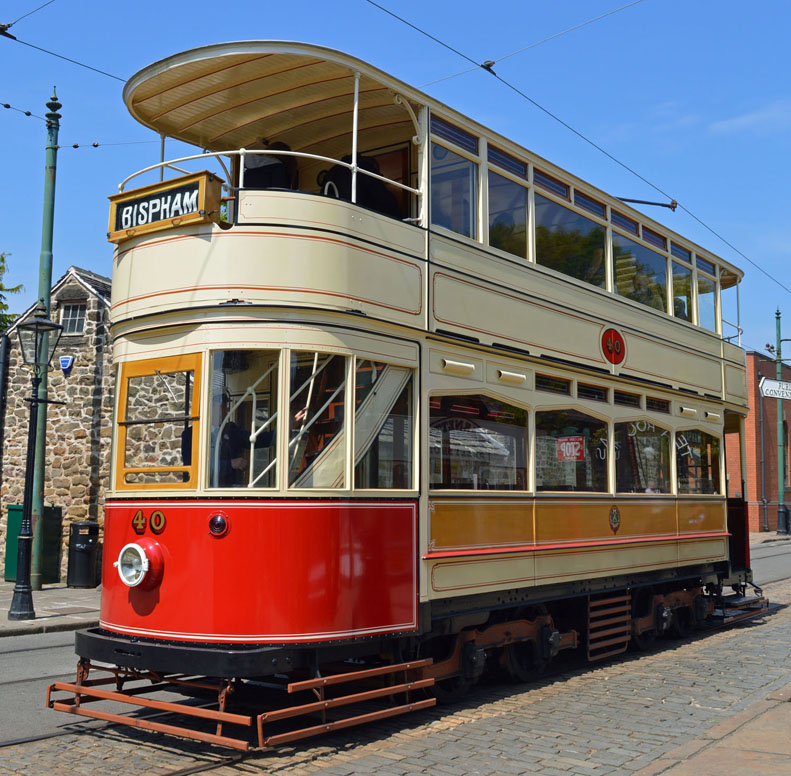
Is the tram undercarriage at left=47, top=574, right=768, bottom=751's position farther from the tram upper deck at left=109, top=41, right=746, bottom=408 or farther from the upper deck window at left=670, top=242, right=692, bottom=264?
the upper deck window at left=670, top=242, right=692, bottom=264

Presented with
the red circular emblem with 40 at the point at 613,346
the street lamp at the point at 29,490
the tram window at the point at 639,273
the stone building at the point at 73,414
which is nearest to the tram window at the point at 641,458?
the red circular emblem with 40 at the point at 613,346

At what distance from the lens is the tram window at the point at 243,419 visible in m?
6.32

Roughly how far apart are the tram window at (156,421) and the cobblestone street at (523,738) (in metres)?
1.76

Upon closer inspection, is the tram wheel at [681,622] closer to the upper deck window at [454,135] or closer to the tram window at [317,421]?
the upper deck window at [454,135]

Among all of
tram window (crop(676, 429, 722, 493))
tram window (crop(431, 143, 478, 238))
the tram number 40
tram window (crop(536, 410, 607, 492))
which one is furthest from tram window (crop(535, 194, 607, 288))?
the tram number 40

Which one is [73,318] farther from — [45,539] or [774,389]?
[774,389]

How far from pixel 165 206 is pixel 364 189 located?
5.87 feet

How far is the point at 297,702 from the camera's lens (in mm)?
7117

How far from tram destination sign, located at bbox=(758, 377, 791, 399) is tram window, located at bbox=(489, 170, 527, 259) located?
12.1 m

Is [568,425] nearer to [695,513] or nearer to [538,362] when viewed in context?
[538,362]

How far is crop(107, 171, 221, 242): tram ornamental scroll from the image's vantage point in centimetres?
656

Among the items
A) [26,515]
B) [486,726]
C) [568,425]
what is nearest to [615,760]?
[486,726]

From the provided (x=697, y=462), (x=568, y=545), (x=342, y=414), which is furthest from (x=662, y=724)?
(x=697, y=462)

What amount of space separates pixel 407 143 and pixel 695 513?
600cm
